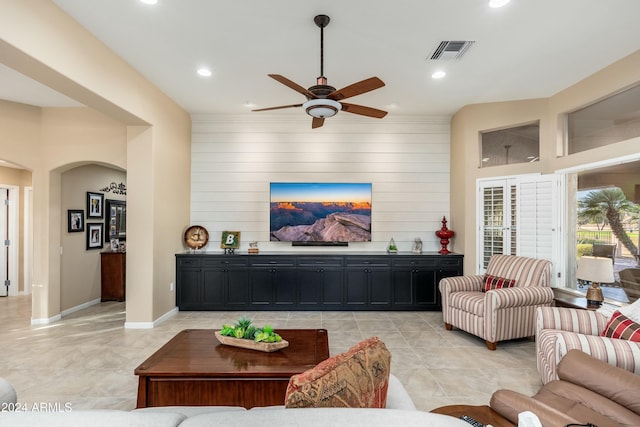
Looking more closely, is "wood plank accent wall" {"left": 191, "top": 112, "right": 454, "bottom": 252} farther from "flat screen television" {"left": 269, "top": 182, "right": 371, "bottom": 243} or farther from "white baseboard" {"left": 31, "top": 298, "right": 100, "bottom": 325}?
"white baseboard" {"left": 31, "top": 298, "right": 100, "bottom": 325}

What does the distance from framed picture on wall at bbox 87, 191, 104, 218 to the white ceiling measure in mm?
1661

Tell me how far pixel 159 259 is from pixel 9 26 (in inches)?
117

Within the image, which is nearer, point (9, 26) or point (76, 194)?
point (9, 26)

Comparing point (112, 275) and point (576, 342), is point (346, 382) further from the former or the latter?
point (112, 275)

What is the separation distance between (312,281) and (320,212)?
117 cm

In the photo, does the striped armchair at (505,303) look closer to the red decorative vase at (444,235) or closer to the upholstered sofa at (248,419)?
the red decorative vase at (444,235)

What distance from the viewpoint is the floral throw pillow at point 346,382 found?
1069mm

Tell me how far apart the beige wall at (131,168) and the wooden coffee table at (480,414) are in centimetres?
395

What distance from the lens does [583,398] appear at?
1.79 meters

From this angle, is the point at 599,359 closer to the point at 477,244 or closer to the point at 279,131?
the point at 477,244

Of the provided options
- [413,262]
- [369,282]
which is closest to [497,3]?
[413,262]

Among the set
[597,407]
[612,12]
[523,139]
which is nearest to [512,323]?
[597,407]

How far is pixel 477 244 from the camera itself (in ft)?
15.9

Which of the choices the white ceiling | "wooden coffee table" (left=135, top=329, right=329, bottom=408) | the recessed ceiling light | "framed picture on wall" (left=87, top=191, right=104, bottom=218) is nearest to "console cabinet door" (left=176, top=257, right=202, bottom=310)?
"framed picture on wall" (left=87, top=191, right=104, bottom=218)
